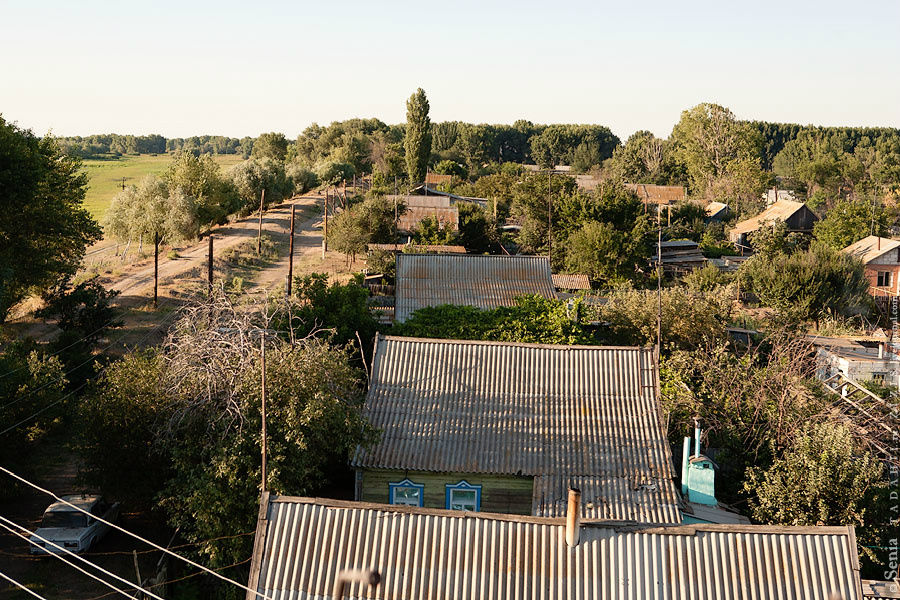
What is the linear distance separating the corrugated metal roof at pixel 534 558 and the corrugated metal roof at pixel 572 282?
1162 inches

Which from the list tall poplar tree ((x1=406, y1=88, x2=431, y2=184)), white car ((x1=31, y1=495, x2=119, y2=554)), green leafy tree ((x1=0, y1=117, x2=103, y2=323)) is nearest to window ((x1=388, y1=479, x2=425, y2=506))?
white car ((x1=31, y1=495, x2=119, y2=554))

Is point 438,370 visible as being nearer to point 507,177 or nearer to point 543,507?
point 543,507

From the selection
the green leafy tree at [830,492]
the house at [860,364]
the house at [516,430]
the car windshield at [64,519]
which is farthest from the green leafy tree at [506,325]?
the car windshield at [64,519]

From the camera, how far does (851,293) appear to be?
36.4 meters

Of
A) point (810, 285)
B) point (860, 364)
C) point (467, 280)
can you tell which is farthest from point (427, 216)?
point (860, 364)

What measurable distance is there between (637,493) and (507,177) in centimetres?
5940

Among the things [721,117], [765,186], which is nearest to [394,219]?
[765,186]

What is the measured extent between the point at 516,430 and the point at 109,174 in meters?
112

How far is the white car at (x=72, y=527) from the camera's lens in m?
15.1

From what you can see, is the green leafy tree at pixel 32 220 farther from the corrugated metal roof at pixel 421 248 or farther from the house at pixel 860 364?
the house at pixel 860 364

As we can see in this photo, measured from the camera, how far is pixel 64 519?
15.5m

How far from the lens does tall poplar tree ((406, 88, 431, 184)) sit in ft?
281

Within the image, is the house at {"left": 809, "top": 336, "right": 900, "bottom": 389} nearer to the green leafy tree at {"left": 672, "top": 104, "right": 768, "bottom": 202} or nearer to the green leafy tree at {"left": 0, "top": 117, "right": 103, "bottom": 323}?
the green leafy tree at {"left": 0, "top": 117, "right": 103, "bottom": 323}

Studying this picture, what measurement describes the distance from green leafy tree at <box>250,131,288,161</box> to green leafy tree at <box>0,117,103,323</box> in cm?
8074
